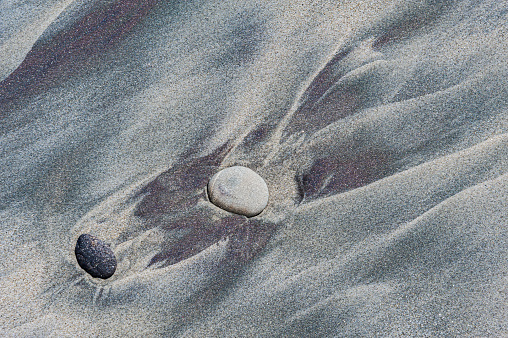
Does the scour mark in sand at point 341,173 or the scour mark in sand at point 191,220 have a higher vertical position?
the scour mark in sand at point 191,220

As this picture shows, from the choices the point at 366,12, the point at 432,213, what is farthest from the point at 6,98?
the point at 432,213

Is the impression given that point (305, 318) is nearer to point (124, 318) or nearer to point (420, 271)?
point (420, 271)

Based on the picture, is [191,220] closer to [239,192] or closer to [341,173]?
[239,192]

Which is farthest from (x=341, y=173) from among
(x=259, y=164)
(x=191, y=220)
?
(x=191, y=220)

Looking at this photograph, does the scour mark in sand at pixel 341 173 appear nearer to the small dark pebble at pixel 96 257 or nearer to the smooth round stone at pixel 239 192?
the smooth round stone at pixel 239 192

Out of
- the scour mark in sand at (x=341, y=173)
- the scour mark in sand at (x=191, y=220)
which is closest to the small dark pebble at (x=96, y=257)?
the scour mark in sand at (x=191, y=220)

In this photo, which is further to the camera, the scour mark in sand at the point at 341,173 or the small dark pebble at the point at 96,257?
the scour mark in sand at the point at 341,173
